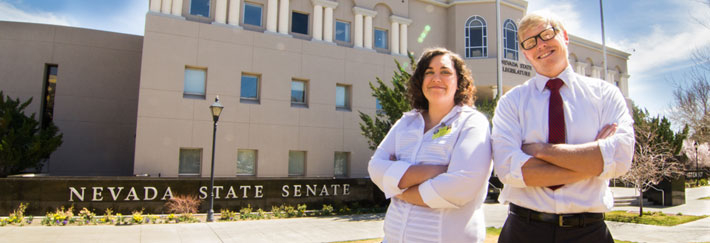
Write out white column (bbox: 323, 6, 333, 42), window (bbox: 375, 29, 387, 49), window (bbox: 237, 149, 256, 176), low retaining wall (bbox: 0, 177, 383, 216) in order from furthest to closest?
1. window (bbox: 375, 29, 387, 49)
2. white column (bbox: 323, 6, 333, 42)
3. window (bbox: 237, 149, 256, 176)
4. low retaining wall (bbox: 0, 177, 383, 216)

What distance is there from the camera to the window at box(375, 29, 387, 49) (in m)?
24.4

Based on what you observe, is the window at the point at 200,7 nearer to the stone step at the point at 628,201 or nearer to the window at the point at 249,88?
the window at the point at 249,88

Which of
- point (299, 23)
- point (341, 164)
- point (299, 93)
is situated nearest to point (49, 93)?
point (299, 93)

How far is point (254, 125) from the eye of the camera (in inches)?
789

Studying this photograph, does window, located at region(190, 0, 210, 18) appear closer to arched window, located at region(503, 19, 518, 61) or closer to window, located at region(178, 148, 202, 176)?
window, located at region(178, 148, 202, 176)

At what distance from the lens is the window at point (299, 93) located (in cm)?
2150

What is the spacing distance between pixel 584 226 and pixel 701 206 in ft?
72.1

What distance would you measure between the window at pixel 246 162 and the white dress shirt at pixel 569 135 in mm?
18343

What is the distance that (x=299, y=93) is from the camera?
2167 centimetres

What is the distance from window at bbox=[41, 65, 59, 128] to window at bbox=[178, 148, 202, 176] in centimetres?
802

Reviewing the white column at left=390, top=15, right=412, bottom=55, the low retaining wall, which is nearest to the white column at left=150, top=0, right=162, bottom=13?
the low retaining wall

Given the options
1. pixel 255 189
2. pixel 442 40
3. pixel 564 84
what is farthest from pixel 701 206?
pixel 564 84

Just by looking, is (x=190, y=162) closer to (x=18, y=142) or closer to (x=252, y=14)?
(x=18, y=142)

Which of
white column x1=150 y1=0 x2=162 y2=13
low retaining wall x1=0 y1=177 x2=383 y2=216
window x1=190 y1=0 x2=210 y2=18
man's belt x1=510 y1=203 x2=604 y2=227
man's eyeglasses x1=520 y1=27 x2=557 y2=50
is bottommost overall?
low retaining wall x1=0 y1=177 x2=383 y2=216
